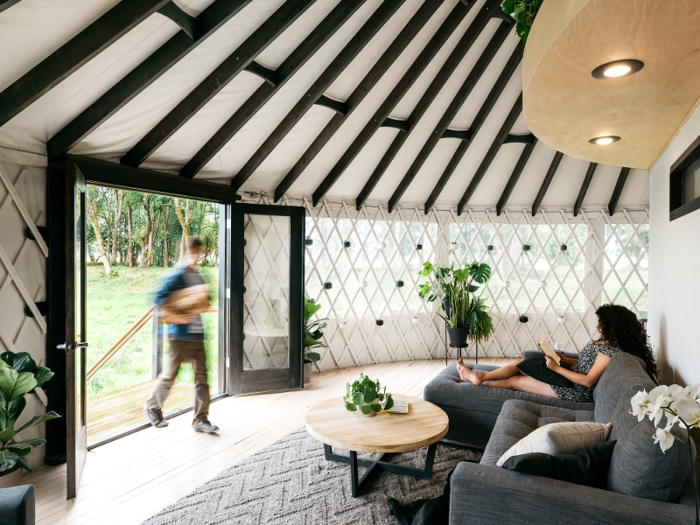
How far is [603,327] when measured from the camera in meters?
2.37

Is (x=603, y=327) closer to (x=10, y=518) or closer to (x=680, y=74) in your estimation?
(x=680, y=74)

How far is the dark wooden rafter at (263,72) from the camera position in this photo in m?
2.46

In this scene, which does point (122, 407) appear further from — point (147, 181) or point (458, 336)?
point (458, 336)

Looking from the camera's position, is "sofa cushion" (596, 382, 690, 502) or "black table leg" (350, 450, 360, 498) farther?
"black table leg" (350, 450, 360, 498)

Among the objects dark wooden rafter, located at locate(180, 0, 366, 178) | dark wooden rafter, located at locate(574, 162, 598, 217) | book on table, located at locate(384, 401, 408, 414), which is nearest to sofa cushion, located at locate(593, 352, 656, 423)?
book on table, located at locate(384, 401, 408, 414)

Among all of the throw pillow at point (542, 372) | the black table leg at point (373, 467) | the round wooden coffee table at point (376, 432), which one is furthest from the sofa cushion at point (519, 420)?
the black table leg at point (373, 467)

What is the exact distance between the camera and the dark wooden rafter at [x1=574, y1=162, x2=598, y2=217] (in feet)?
14.6

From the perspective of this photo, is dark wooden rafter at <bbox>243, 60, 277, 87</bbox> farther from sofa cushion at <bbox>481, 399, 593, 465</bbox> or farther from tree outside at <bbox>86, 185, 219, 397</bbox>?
tree outside at <bbox>86, 185, 219, 397</bbox>

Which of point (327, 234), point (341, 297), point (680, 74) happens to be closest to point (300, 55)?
point (680, 74)

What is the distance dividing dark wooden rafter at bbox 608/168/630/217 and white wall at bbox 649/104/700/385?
1779 mm

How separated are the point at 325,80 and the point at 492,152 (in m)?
2.16

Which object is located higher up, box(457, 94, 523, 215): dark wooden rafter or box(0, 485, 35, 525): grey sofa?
box(457, 94, 523, 215): dark wooden rafter

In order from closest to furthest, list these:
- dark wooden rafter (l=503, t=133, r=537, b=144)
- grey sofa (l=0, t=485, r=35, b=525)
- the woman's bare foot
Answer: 1. grey sofa (l=0, t=485, r=35, b=525)
2. the woman's bare foot
3. dark wooden rafter (l=503, t=133, r=537, b=144)

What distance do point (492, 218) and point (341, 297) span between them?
2.01 m
